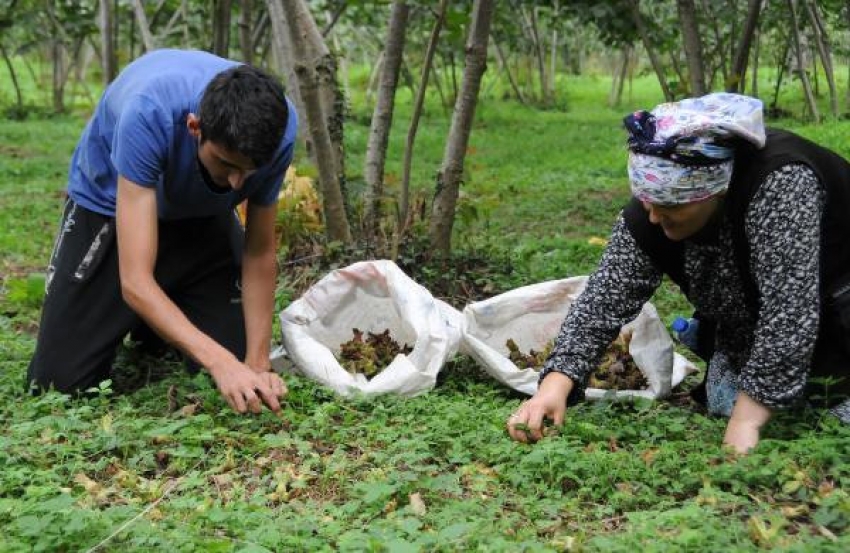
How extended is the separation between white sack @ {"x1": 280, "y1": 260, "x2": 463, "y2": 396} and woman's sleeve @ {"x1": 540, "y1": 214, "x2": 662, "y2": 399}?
1.89ft

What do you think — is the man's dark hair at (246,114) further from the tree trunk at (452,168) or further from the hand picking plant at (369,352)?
the tree trunk at (452,168)

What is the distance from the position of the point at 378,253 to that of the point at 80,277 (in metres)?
1.64

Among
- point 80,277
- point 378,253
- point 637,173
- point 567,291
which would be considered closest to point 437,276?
point 378,253

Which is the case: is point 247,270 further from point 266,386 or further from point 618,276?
point 618,276

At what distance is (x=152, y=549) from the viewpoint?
7.77ft

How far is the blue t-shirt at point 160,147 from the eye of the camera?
3377 mm

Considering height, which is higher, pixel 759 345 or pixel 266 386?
pixel 759 345

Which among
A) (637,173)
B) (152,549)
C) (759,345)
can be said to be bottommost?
(152,549)

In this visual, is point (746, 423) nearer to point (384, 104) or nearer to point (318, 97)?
point (318, 97)

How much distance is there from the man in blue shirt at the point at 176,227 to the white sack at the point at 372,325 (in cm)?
19

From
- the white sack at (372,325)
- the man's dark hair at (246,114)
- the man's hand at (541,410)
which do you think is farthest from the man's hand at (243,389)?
the man's hand at (541,410)

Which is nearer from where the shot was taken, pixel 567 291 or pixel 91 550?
pixel 91 550

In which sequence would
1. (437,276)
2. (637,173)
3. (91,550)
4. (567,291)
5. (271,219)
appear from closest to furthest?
(91,550) < (637,173) < (271,219) < (567,291) < (437,276)

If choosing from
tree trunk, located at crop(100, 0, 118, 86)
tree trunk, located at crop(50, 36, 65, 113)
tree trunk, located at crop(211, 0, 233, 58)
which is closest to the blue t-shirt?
tree trunk, located at crop(211, 0, 233, 58)
